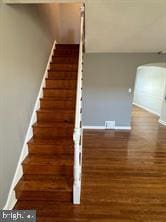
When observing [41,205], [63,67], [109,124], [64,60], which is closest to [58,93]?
[63,67]

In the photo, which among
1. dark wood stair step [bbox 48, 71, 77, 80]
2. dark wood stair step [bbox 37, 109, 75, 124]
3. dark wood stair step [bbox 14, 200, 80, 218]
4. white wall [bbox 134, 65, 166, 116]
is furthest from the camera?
white wall [bbox 134, 65, 166, 116]

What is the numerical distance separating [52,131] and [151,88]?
23.4 ft

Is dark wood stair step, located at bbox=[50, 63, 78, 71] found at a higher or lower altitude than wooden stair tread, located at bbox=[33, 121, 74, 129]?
higher

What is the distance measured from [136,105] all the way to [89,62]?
5953 mm

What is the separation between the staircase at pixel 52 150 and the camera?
8.18ft

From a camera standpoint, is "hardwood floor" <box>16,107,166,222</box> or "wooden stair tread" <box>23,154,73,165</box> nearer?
"hardwood floor" <box>16,107,166,222</box>

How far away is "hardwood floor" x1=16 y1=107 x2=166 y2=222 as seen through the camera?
7.50ft

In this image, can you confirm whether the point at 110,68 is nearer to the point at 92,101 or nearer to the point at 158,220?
the point at 92,101

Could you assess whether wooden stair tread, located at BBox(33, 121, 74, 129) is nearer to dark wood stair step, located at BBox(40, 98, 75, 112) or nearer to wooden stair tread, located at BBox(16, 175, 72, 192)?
dark wood stair step, located at BBox(40, 98, 75, 112)

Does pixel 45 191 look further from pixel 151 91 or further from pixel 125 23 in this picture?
pixel 151 91

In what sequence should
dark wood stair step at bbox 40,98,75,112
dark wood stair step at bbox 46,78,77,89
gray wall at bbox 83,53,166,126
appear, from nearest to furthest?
dark wood stair step at bbox 40,98,75,112 → dark wood stair step at bbox 46,78,77,89 → gray wall at bbox 83,53,166,126

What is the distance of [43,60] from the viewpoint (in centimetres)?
400

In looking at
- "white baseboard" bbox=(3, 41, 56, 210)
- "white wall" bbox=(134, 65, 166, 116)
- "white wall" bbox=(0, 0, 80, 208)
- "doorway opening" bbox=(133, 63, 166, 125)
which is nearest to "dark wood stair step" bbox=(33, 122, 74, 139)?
"white baseboard" bbox=(3, 41, 56, 210)

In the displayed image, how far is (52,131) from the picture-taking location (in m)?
3.24
